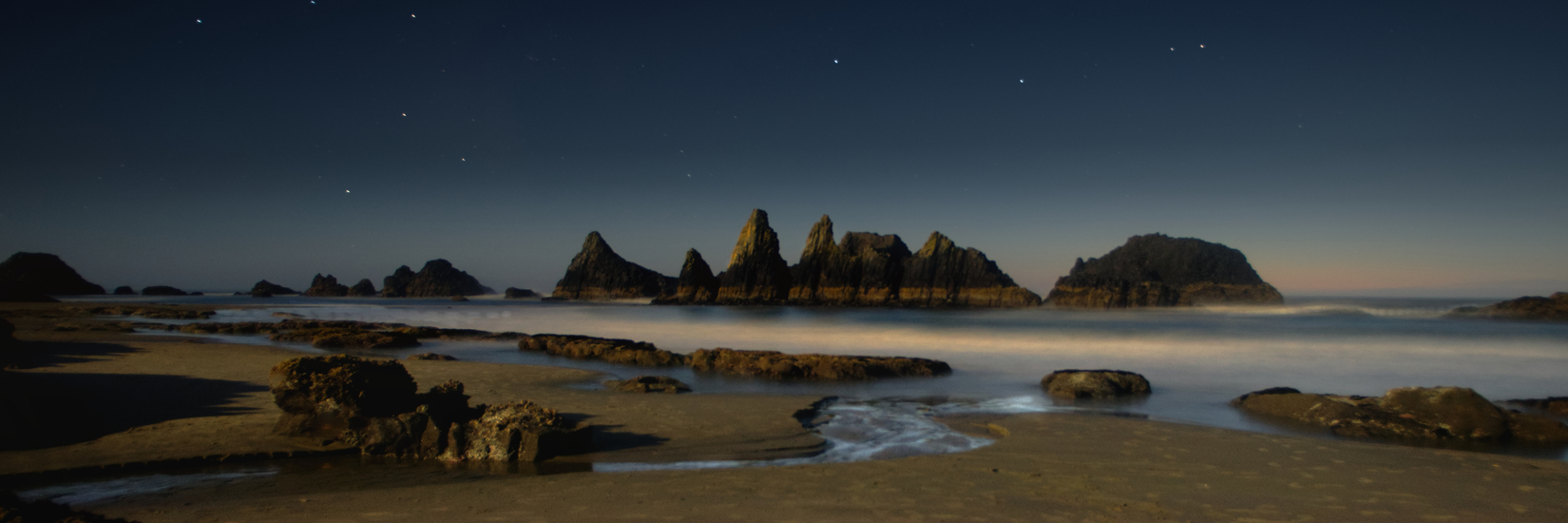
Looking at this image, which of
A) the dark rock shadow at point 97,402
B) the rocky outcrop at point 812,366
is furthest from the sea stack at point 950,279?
the dark rock shadow at point 97,402

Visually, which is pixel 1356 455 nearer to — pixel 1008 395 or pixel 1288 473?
pixel 1288 473

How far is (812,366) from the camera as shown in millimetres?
16109

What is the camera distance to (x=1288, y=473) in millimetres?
6719

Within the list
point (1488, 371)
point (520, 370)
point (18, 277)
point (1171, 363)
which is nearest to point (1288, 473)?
point (520, 370)

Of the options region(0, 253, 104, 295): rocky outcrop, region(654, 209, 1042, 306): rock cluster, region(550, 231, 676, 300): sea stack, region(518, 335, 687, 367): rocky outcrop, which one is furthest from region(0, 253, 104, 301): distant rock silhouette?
region(518, 335, 687, 367): rocky outcrop

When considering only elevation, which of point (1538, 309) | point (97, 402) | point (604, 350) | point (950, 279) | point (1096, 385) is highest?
point (950, 279)

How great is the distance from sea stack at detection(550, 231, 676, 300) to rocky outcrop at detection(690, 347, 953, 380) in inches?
5049

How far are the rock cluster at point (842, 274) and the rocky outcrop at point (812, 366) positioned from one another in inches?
3309

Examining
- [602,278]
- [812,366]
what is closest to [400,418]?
[812,366]

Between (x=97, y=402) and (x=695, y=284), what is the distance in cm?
10828

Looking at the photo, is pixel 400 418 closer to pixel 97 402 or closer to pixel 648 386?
pixel 97 402

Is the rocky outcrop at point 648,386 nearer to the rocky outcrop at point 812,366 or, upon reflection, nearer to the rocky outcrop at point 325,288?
the rocky outcrop at point 812,366

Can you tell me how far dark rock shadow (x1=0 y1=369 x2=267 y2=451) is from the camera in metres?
6.83

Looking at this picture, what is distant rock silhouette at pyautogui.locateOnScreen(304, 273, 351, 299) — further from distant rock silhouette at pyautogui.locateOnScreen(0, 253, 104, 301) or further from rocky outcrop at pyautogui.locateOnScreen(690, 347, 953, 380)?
rocky outcrop at pyautogui.locateOnScreen(690, 347, 953, 380)
